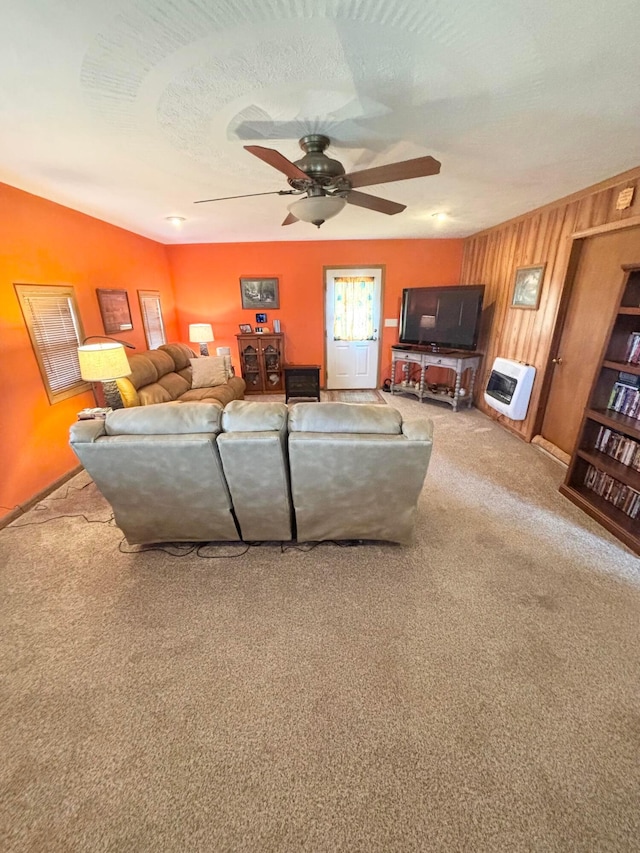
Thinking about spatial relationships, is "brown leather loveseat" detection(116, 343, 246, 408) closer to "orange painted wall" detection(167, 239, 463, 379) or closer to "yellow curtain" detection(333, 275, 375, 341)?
"orange painted wall" detection(167, 239, 463, 379)

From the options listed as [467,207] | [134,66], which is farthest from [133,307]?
[467,207]

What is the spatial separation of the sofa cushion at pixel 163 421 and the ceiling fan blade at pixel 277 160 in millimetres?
1286

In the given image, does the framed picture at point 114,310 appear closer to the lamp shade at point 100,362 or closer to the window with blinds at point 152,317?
the window with blinds at point 152,317

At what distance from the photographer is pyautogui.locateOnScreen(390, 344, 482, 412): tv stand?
4.58 meters

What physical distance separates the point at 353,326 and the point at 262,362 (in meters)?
1.65

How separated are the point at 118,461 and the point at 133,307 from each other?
322cm

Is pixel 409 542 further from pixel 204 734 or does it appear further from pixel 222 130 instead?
pixel 222 130

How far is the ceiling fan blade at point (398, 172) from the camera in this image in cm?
168

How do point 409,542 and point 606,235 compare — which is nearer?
point 409,542

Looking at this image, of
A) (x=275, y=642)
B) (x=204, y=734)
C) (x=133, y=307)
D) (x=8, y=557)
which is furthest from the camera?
(x=133, y=307)

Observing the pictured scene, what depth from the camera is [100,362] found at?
2.69 m

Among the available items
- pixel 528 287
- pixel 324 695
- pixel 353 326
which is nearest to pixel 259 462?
pixel 324 695

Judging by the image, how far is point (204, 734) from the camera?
1278mm

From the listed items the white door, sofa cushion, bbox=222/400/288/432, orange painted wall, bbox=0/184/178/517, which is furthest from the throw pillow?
sofa cushion, bbox=222/400/288/432
